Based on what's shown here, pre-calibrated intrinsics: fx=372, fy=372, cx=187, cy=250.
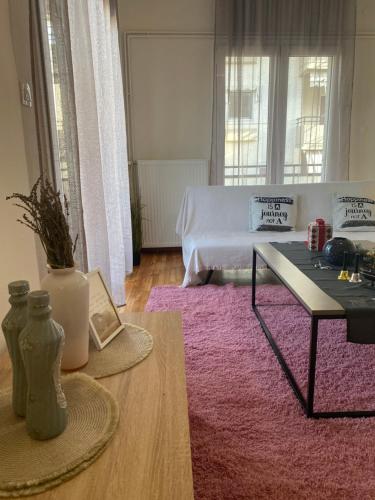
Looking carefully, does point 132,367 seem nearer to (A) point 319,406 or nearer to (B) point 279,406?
(B) point 279,406

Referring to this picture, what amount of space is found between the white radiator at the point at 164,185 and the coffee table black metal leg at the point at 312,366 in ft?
9.28

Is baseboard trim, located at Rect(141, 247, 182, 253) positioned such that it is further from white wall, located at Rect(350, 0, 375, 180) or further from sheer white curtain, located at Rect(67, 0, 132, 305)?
white wall, located at Rect(350, 0, 375, 180)

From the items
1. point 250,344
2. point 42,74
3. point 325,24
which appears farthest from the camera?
point 325,24

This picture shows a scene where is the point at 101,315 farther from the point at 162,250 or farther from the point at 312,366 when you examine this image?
the point at 162,250

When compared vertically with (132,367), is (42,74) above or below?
above

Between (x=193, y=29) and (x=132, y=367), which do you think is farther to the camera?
(x=193, y=29)

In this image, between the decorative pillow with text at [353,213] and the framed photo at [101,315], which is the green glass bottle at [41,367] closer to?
the framed photo at [101,315]

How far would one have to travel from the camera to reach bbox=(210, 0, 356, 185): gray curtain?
146 inches

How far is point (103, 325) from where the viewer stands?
3.61 ft

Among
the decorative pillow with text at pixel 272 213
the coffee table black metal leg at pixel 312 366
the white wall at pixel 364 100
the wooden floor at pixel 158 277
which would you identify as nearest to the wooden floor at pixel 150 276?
the wooden floor at pixel 158 277

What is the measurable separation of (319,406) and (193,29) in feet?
12.2

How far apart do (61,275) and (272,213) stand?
2535 millimetres

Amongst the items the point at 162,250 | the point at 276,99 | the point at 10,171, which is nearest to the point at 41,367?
the point at 10,171

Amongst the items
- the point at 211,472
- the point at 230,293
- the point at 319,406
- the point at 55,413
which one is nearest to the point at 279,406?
the point at 319,406
